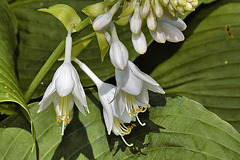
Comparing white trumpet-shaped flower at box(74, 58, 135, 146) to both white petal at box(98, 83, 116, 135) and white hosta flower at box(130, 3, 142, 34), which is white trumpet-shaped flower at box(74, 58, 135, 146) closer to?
white petal at box(98, 83, 116, 135)

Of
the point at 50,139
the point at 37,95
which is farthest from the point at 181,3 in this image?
the point at 37,95

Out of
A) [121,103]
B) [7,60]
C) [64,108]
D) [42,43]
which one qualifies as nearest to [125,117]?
[121,103]

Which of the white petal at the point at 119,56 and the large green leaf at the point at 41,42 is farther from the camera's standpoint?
the large green leaf at the point at 41,42

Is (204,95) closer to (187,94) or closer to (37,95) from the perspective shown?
(187,94)

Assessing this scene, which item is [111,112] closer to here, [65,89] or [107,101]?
[107,101]

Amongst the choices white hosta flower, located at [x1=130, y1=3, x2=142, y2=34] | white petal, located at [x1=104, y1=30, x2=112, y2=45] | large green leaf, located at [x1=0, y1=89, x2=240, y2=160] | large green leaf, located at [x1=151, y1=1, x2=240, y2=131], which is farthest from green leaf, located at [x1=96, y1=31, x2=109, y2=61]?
large green leaf, located at [x1=151, y1=1, x2=240, y2=131]

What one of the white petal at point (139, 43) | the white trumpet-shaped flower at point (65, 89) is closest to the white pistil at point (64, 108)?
the white trumpet-shaped flower at point (65, 89)

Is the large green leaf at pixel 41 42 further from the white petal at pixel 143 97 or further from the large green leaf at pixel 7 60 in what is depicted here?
the white petal at pixel 143 97
